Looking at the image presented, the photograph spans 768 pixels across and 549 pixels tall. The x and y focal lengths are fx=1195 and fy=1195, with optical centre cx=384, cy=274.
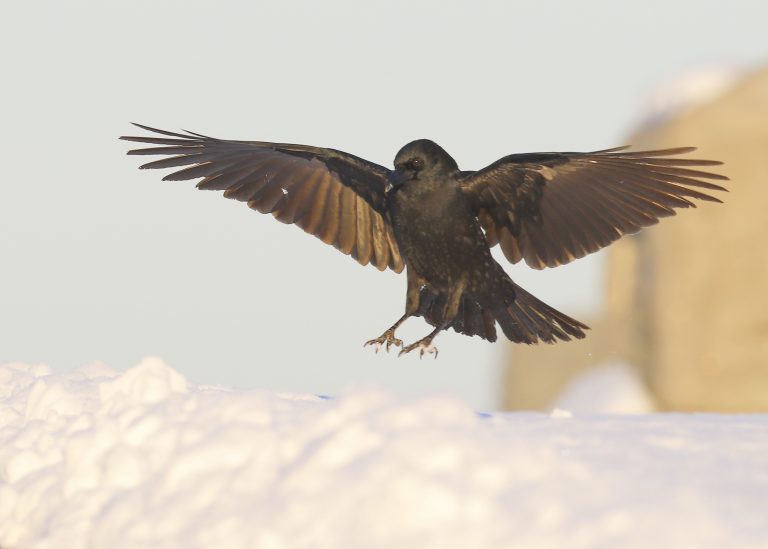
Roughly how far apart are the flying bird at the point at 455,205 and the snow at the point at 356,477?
231 cm

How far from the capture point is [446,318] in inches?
274

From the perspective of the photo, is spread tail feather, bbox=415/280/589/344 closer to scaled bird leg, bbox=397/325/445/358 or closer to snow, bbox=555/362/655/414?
scaled bird leg, bbox=397/325/445/358

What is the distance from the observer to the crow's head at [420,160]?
21.3 ft

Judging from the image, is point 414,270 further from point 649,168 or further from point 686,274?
point 686,274

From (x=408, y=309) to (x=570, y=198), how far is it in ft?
3.78

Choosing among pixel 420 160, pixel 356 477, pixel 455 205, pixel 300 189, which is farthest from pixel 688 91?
pixel 356 477

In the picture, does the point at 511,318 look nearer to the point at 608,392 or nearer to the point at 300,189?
the point at 300,189

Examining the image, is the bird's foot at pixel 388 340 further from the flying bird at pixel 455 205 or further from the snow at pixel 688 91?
the snow at pixel 688 91

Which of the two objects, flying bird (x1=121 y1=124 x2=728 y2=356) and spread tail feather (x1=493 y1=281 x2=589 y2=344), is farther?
spread tail feather (x1=493 y1=281 x2=589 y2=344)

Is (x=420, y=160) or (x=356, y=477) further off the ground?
(x=420, y=160)

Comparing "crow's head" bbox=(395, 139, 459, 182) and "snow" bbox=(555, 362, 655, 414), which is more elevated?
"crow's head" bbox=(395, 139, 459, 182)

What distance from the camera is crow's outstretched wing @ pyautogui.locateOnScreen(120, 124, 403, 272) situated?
7367 mm

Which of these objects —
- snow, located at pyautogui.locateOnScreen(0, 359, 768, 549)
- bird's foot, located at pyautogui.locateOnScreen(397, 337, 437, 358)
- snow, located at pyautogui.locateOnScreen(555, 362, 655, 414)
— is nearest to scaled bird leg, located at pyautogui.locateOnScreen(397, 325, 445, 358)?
Answer: bird's foot, located at pyautogui.locateOnScreen(397, 337, 437, 358)

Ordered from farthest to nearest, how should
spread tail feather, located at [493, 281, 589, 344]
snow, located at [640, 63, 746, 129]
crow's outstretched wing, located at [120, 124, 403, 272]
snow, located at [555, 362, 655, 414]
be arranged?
snow, located at [555, 362, 655, 414] → snow, located at [640, 63, 746, 129] → crow's outstretched wing, located at [120, 124, 403, 272] → spread tail feather, located at [493, 281, 589, 344]
